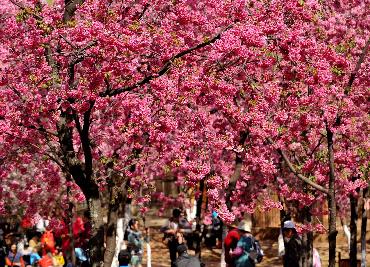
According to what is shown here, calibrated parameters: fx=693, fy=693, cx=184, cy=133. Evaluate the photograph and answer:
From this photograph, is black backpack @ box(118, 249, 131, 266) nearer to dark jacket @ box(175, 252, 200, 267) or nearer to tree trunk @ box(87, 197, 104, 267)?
dark jacket @ box(175, 252, 200, 267)

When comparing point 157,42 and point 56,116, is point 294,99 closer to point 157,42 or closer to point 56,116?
point 157,42

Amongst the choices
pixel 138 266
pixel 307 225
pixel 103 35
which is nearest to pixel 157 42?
pixel 103 35

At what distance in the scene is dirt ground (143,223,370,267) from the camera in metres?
26.8

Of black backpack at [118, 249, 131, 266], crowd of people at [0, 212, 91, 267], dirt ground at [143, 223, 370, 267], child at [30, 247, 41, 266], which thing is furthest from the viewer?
dirt ground at [143, 223, 370, 267]

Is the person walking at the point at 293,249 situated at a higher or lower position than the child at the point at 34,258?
higher

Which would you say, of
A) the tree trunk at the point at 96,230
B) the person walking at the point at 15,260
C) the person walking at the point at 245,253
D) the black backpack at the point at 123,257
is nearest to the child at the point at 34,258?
the person walking at the point at 15,260

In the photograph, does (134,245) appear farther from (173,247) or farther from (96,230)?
(96,230)

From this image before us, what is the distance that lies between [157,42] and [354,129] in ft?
22.2

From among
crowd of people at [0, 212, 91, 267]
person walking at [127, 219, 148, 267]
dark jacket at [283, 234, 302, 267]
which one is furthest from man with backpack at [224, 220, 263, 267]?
person walking at [127, 219, 148, 267]

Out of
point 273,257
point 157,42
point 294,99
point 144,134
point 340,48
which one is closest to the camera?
point 157,42

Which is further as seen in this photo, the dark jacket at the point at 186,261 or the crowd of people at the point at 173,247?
the crowd of people at the point at 173,247

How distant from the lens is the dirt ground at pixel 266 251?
26.8 m

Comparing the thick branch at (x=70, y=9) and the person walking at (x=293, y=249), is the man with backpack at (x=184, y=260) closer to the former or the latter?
the person walking at (x=293, y=249)

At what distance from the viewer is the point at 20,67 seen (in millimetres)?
14672
